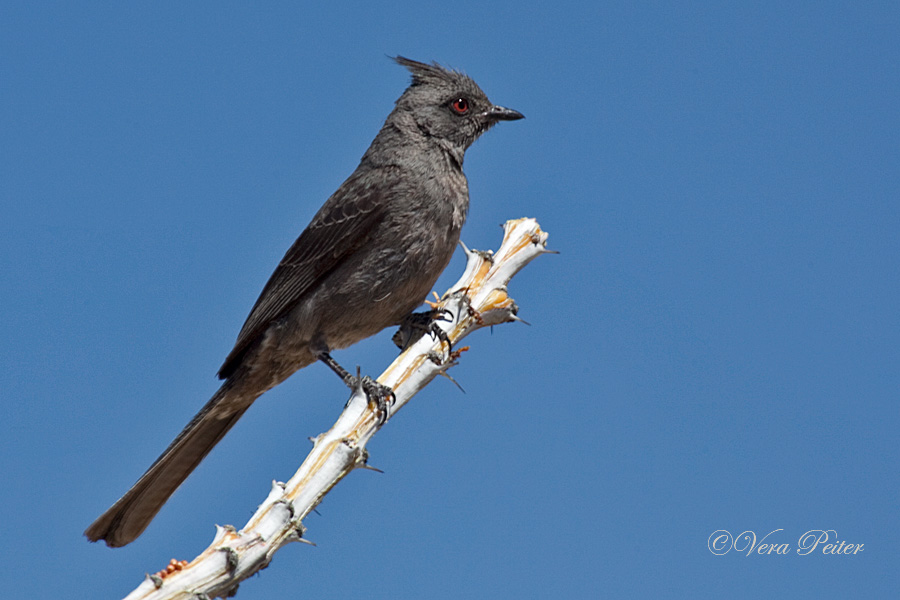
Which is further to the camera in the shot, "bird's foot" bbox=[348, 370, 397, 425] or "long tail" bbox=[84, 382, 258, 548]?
"long tail" bbox=[84, 382, 258, 548]

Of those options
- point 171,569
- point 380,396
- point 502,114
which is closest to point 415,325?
point 380,396

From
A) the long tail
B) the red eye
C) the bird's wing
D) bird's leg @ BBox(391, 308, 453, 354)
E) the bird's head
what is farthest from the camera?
the red eye

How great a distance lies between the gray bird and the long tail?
13 mm

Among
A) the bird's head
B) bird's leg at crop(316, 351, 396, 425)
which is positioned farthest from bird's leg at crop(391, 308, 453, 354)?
the bird's head

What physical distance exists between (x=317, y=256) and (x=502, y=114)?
6.90 feet

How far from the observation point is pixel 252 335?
6.57m

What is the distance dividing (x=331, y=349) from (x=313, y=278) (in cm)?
56

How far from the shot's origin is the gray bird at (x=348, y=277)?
21.1 feet

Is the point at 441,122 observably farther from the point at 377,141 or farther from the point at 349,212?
the point at 349,212

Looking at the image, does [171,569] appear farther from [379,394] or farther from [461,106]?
[461,106]

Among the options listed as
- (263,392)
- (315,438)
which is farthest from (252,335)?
(315,438)

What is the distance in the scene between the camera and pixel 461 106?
24.2 ft

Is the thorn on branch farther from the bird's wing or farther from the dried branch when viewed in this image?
the bird's wing

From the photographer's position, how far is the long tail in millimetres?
5469
